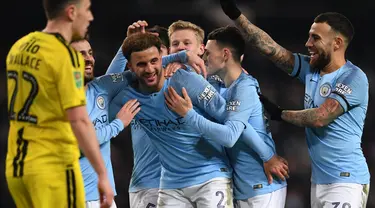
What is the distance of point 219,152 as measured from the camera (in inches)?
203

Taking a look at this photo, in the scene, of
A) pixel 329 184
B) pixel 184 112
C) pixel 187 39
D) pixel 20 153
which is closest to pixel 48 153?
pixel 20 153

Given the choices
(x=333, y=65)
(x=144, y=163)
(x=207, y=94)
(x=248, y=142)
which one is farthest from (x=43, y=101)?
(x=333, y=65)

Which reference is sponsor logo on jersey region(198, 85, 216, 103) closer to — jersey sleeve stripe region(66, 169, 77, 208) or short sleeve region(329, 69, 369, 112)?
short sleeve region(329, 69, 369, 112)

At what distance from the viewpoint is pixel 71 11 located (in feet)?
11.9

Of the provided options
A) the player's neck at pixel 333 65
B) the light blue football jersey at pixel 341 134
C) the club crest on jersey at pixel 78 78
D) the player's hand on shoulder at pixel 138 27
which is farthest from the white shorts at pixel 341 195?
the club crest on jersey at pixel 78 78

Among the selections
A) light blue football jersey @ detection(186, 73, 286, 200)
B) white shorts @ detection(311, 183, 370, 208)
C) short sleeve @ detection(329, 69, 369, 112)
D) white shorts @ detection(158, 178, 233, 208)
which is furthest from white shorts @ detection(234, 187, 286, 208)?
short sleeve @ detection(329, 69, 369, 112)

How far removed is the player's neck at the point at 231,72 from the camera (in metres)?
5.32

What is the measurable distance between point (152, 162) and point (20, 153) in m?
1.99

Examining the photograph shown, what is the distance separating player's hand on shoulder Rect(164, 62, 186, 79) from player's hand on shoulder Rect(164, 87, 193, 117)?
17cm

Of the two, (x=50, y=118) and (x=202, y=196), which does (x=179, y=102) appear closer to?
(x=202, y=196)

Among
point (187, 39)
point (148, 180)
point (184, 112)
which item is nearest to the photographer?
point (184, 112)

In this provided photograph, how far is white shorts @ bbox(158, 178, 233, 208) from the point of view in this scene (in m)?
4.98

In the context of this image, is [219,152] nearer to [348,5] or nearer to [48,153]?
[48,153]

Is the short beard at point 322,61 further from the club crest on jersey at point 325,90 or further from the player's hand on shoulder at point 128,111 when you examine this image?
the player's hand on shoulder at point 128,111
